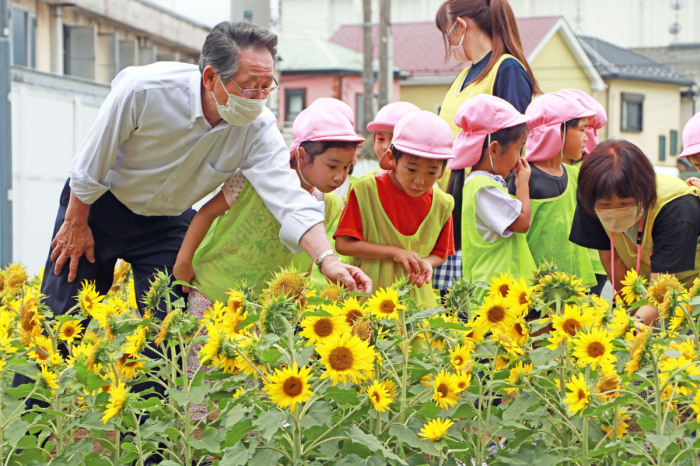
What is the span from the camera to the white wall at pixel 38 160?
9977mm

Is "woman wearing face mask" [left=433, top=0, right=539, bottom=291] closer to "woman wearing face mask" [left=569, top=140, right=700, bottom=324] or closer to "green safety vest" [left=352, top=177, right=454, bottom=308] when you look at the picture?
"green safety vest" [left=352, top=177, right=454, bottom=308]

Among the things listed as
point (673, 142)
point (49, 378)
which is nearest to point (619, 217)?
point (49, 378)

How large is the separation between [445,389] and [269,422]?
436mm

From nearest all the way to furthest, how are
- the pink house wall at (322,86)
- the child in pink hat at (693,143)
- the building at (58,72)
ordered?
1. the child in pink hat at (693,143)
2. the building at (58,72)
3. the pink house wall at (322,86)

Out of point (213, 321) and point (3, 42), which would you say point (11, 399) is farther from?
point (3, 42)

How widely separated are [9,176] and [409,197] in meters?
4.43

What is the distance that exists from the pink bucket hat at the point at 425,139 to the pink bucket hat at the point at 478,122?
1.46 feet

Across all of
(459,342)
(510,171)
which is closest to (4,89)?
(510,171)

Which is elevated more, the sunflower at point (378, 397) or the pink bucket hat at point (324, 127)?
the pink bucket hat at point (324, 127)

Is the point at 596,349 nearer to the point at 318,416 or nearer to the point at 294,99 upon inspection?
the point at 318,416

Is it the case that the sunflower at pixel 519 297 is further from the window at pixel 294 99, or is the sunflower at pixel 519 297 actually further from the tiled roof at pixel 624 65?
the tiled roof at pixel 624 65

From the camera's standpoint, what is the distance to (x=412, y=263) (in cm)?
347

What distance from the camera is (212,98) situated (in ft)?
11.3

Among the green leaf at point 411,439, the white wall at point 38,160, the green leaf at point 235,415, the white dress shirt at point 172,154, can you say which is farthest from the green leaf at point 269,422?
the white wall at point 38,160
